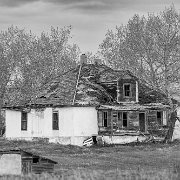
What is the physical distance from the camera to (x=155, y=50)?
2041 inches

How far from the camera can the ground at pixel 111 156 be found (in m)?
30.3

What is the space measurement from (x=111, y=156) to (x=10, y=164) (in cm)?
981

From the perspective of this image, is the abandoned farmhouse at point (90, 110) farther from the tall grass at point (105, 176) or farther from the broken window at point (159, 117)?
the tall grass at point (105, 176)

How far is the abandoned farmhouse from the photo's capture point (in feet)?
153

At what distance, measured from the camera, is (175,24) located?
5122 cm

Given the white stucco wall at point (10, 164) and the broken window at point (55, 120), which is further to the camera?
the broken window at point (55, 120)

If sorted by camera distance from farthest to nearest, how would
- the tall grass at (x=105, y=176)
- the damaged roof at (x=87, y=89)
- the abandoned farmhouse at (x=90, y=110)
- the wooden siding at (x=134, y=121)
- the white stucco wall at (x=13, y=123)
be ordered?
the white stucco wall at (x=13, y=123) < the wooden siding at (x=134, y=121) < the damaged roof at (x=87, y=89) < the abandoned farmhouse at (x=90, y=110) < the tall grass at (x=105, y=176)

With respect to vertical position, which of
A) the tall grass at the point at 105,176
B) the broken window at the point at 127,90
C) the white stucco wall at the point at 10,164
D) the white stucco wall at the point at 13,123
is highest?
the broken window at the point at 127,90


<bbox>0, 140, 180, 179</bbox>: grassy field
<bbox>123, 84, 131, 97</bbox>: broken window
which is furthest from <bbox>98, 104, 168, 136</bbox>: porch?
<bbox>0, 140, 180, 179</bbox>: grassy field

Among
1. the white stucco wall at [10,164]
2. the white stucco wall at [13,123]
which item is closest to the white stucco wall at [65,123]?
the white stucco wall at [13,123]

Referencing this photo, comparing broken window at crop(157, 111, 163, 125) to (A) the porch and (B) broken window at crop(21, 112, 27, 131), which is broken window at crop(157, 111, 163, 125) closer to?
(A) the porch

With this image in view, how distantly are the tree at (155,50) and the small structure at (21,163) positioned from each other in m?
23.0

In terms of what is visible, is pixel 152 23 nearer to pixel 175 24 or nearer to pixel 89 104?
pixel 175 24

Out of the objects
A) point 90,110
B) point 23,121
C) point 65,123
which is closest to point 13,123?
point 23,121
